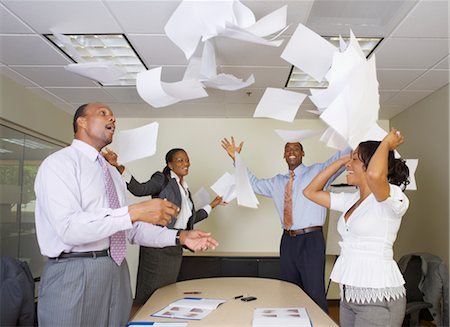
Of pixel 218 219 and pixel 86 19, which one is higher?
pixel 86 19

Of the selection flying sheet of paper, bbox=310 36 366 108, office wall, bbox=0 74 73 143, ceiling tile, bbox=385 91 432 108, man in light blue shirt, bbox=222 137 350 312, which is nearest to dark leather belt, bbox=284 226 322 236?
man in light blue shirt, bbox=222 137 350 312

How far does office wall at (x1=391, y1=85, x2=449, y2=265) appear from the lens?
3.78 metres

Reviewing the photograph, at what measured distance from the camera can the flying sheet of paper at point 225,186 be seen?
3.93 metres

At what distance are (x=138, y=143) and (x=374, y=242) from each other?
1223 mm

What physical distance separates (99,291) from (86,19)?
1654 mm

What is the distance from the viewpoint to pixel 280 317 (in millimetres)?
1787

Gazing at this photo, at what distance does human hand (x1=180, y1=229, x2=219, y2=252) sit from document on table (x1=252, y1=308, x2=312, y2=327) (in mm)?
359

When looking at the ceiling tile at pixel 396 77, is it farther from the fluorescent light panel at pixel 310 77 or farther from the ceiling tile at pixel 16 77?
the ceiling tile at pixel 16 77

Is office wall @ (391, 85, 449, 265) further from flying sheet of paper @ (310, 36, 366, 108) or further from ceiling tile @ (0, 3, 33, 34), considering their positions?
ceiling tile @ (0, 3, 33, 34)

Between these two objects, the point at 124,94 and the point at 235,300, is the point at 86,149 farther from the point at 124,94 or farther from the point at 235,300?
the point at 124,94

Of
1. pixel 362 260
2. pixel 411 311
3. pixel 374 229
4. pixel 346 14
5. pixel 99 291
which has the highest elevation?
pixel 346 14

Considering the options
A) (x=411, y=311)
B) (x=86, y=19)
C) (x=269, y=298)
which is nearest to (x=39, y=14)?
(x=86, y=19)

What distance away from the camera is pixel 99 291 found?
5.48 feet

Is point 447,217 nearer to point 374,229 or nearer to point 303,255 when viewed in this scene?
point 303,255
